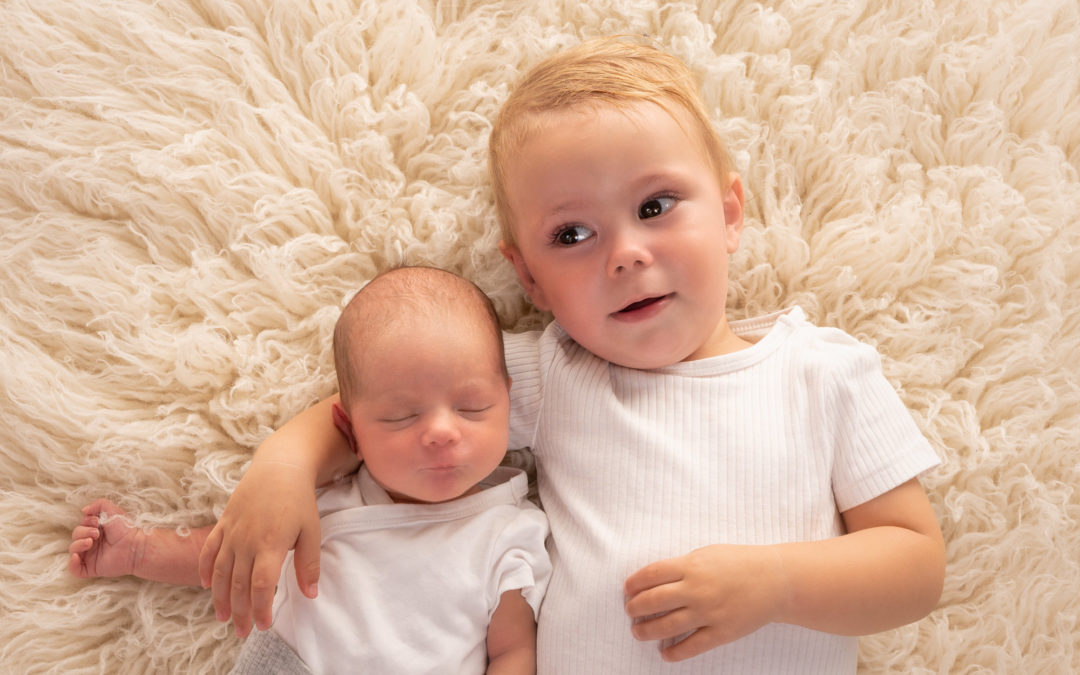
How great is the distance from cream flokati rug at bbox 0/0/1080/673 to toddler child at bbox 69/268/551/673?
5.9 inches

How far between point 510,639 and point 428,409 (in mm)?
344

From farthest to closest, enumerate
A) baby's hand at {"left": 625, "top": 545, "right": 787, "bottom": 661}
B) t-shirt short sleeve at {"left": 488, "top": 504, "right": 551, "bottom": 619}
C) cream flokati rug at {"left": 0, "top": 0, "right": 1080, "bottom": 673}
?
cream flokati rug at {"left": 0, "top": 0, "right": 1080, "bottom": 673} → t-shirt short sleeve at {"left": 488, "top": 504, "right": 551, "bottom": 619} → baby's hand at {"left": 625, "top": 545, "right": 787, "bottom": 661}

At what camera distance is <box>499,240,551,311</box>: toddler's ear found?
1.46 metres

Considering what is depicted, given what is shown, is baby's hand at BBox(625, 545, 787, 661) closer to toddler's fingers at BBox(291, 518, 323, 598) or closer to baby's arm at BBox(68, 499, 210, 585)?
toddler's fingers at BBox(291, 518, 323, 598)

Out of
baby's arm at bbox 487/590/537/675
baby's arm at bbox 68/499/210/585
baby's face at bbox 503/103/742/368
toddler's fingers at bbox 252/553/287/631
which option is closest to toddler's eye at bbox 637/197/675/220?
baby's face at bbox 503/103/742/368

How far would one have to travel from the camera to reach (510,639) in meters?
1.34

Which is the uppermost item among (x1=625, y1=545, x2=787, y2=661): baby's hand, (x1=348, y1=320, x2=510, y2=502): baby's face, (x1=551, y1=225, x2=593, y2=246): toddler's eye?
(x1=551, y1=225, x2=593, y2=246): toddler's eye

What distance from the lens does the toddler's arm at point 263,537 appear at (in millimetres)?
1223

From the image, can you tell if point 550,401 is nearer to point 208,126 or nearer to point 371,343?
point 371,343

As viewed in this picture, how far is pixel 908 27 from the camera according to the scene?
5.04ft

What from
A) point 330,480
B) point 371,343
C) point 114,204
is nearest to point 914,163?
point 371,343

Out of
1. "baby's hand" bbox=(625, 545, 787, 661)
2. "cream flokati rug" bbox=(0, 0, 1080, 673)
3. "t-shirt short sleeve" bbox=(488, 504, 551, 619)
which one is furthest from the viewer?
"cream flokati rug" bbox=(0, 0, 1080, 673)

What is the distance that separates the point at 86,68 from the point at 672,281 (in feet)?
3.11

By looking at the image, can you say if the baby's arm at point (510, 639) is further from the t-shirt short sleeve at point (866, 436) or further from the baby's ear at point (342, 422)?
the t-shirt short sleeve at point (866, 436)
